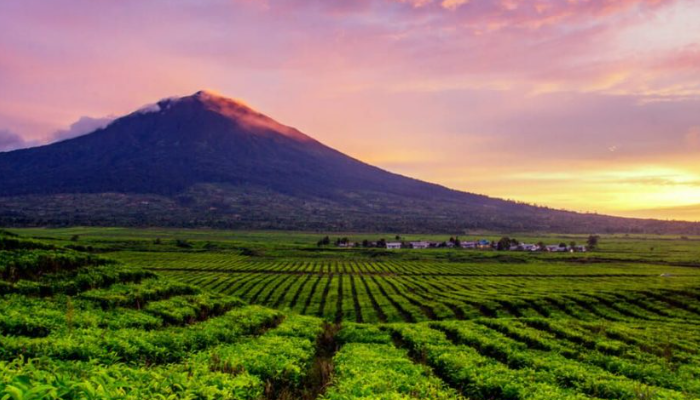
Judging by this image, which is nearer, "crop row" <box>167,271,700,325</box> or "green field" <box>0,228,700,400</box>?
"green field" <box>0,228,700,400</box>

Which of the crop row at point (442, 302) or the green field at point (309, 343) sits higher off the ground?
the green field at point (309, 343)

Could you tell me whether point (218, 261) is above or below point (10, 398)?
below

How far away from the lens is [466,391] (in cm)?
1698

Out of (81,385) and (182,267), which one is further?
(182,267)

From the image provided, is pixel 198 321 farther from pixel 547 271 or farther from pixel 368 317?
pixel 547 271

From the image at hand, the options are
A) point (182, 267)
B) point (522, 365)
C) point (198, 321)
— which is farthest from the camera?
point (182, 267)

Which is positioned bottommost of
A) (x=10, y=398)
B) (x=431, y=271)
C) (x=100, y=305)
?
(x=431, y=271)

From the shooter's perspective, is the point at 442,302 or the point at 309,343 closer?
the point at 309,343

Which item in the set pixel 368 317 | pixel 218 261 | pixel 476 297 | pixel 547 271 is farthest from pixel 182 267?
pixel 547 271

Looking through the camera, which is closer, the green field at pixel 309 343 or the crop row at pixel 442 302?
the green field at pixel 309 343

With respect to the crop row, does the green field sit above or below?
above

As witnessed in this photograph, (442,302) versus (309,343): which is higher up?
(309,343)

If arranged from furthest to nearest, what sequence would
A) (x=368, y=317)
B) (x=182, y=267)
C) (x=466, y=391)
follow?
(x=182, y=267) → (x=368, y=317) → (x=466, y=391)

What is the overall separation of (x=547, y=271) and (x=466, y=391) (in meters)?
110
